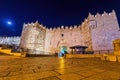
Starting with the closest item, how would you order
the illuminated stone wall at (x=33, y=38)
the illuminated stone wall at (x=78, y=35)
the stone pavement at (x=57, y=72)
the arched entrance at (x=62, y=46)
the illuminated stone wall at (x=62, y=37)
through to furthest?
the stone pavement at (x=57, y=72) < the illuminated stone wall at (x=78, y=35) < the illuminated stone wall at (x=33, y=38) < the illuminated stone wall at (x=62, y=37) < the arched entrance at (x=62, y=46)

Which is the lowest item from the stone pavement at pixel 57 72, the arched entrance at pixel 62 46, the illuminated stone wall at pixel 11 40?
the stone pavement at pixel 57 72

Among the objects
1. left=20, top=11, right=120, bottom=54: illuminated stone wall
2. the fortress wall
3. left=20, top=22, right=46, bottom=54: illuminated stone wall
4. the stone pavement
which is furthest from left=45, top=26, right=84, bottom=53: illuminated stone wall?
the stone pavement

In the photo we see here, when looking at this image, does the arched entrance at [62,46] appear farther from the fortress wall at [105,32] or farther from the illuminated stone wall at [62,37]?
the fortress wall at [105,32]

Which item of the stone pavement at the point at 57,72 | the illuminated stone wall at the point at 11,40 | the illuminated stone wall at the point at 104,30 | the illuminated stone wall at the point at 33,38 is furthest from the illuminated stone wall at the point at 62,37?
the stone pavement at the point at 57,72

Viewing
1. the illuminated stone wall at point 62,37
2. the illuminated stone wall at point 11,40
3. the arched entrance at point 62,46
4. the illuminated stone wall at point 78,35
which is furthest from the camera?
the illuminated stone wall at point 11,40

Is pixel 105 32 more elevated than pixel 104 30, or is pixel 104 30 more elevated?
pixel 104 30

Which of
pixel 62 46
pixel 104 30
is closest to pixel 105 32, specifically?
pixel 104 30

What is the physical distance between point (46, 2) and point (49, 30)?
12603mm

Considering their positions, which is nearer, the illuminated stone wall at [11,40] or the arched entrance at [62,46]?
the arched entrance at [62,46]

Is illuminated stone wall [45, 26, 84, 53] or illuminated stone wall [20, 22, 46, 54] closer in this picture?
illuminated stone wall [20, 22, 46, 54]

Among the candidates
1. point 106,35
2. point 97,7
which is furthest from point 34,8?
point 106,35

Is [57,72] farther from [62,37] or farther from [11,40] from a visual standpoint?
[11,40]

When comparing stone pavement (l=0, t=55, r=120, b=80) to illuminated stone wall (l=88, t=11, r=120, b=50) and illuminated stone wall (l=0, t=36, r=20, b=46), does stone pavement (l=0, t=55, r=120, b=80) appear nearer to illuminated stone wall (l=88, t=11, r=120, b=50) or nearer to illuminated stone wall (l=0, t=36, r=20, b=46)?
illuminated stone wall (l=88, t=11, r=120, b=50)

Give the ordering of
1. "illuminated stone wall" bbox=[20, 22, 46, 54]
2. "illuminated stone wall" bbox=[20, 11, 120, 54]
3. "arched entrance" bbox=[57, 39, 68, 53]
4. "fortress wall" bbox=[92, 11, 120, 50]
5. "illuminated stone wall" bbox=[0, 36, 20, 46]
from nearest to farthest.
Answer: "fortress wall" bbox=[92, 11, 120, 50] < "illuminated stone wall" bbox=[20, 11, 120, 54] < "illuminated stone wall" bbox=[20, 22, 46, 54] < "arched entrance" bbox=[57, 39, 68, 53] < "illuminated stone wall" bbox=[0, 36, 20, 46]
